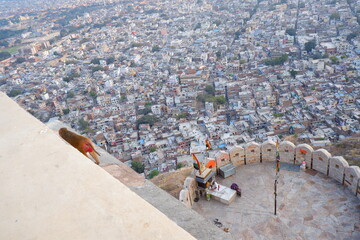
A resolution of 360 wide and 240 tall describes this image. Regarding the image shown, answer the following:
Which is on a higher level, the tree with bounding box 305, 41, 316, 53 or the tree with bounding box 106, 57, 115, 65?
the tree with bounding box 305, 41, 316, 53

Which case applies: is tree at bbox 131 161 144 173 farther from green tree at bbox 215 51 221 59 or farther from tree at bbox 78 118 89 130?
green tree at bbox 215 51 221 59

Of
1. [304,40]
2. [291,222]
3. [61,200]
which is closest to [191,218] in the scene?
[61,200]

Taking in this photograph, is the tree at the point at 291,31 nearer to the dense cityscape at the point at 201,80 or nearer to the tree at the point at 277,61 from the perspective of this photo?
the dense cityscape at the point at 201,80

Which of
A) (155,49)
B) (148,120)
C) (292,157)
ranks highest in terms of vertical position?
(292,157)

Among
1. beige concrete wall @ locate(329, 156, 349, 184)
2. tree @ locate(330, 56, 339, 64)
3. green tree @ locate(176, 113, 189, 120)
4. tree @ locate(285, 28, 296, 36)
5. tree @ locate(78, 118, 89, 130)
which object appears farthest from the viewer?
tree @ locate(285, 28, 296, 36)

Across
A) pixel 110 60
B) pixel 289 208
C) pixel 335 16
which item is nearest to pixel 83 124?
pixel 110 60

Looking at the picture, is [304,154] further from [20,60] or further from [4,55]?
[4,55]

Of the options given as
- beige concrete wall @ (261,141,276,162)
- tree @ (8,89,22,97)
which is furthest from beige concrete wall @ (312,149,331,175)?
tree @ (8,89,22,97)

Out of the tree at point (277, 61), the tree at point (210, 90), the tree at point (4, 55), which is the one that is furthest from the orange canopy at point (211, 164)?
the tree at point (4, 55)

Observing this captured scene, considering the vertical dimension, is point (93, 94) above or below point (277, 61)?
below
